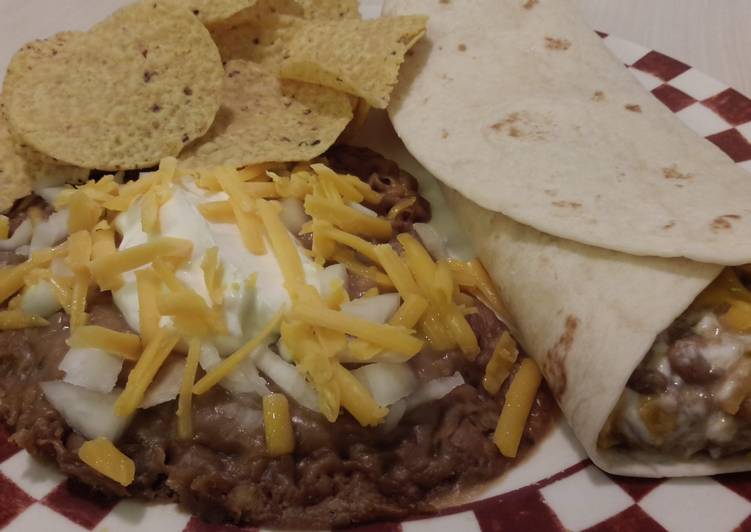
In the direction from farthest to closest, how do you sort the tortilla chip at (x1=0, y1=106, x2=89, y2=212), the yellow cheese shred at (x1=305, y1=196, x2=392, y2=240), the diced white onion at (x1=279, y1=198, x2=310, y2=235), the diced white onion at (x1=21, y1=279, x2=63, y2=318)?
the tortilla chip at (x1=0, y1=106, x2=89, y2=212), the diced white onion at (x1=279, y1=198, x2=310, y2=235), the yellow cheese shred at (x1=305, y1=196, x2=392, y2=240), the diced white onion at (x1=21, y1=279, x2=63, y2=318)

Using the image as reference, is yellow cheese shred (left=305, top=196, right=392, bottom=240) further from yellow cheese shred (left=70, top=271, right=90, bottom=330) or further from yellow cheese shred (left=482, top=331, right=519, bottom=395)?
yellow cheese shred (left=70, top=271, right=90, bottom=330)

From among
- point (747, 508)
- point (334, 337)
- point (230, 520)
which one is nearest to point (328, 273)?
point (334, 337)

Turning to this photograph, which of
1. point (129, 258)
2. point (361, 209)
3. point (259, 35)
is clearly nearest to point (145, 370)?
point (129, 258)

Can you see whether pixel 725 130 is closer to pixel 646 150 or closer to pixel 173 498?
pixel 646 150

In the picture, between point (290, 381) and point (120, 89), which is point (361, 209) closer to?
point (290, 381)

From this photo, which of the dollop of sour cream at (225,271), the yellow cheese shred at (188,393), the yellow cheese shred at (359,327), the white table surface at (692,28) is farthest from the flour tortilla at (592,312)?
the white table surface at (692,28)

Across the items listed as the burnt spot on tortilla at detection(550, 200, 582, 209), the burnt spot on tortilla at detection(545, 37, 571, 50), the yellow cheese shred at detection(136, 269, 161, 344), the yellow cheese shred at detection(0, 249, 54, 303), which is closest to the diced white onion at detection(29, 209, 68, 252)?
the yellow cheese shred at detection(0, 249, 54, 303)

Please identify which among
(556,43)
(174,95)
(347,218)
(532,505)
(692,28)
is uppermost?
(556,43)
